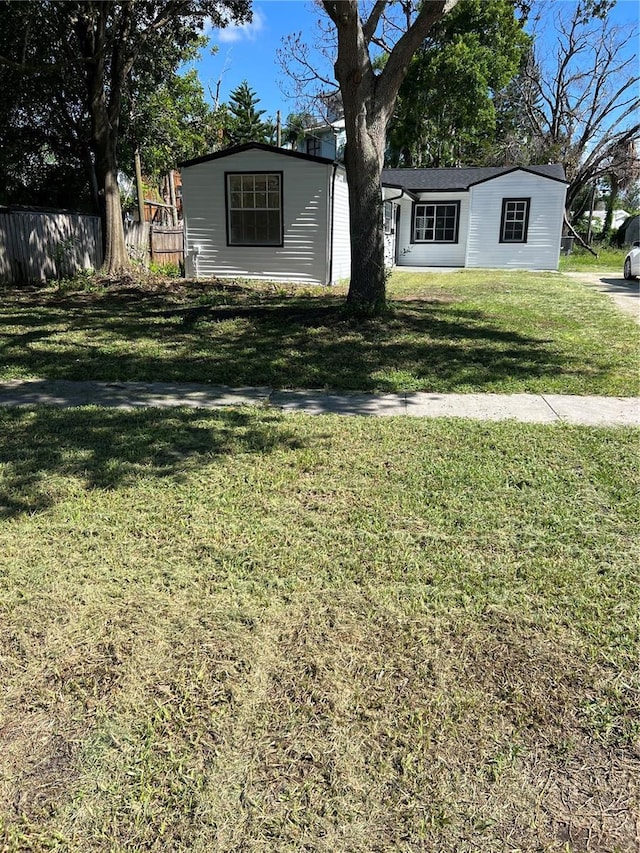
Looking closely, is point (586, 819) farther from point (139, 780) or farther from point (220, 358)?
point (220, 358)

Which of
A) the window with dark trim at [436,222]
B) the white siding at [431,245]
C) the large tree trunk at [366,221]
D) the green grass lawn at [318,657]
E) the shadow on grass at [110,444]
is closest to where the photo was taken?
the green grass lawn at [318,657]

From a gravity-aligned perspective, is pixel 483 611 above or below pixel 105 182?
below

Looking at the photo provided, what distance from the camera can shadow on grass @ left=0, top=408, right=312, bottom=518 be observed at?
3.80 m

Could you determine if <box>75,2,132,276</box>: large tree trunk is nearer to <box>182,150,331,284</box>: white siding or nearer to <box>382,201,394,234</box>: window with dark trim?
<box>182,150,331,284</box>: white siding

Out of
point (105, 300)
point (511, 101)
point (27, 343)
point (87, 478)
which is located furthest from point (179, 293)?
point (511, 101)

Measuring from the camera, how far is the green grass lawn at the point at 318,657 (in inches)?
70.9

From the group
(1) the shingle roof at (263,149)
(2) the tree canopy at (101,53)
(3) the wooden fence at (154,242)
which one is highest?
(2) the tree canopy at (101,53)

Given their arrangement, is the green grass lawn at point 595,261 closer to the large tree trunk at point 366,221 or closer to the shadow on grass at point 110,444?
the large tree trunk at point 366,221

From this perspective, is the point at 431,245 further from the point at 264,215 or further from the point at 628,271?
the point at 264,215

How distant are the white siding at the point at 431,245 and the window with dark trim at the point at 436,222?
15 cm

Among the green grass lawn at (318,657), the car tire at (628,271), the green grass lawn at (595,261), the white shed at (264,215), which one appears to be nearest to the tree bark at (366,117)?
the white shed at (264,215)

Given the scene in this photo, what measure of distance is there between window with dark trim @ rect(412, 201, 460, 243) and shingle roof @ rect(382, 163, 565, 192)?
619 millimetres

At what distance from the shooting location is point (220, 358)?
7.23 metres

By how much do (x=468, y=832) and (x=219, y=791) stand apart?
711mm
